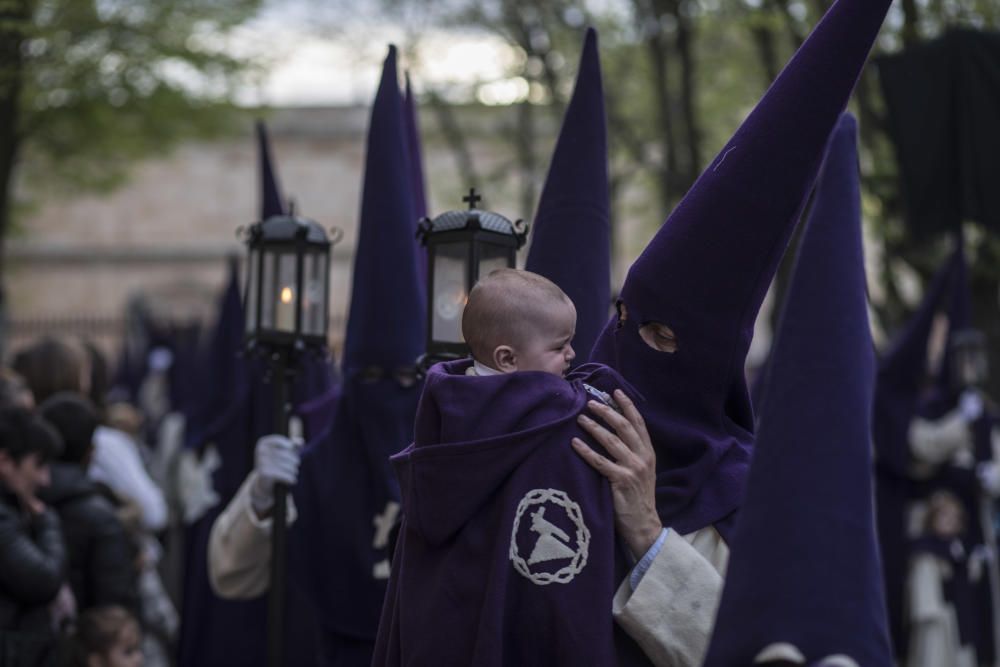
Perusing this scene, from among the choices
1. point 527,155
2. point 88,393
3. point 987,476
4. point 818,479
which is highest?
point 818,479

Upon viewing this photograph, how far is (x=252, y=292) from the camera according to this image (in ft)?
18.3

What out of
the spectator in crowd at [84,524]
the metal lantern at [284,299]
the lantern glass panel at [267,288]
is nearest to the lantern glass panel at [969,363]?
the metal lantern at [284,299]

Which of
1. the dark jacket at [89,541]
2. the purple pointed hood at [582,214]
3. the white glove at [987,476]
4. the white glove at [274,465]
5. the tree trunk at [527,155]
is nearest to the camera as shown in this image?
the purple pointed hood at [582,214]

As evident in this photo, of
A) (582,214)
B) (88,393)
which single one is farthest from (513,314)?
(88,393)

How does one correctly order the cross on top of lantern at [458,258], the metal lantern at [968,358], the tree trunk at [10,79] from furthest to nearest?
1. the tree trunk at [10,79]
2. the metal lantern at [968,358]
3. the cross on top of lantern at [458,258]

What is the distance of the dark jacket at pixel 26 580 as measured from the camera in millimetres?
5223

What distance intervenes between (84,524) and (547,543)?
11.2 feet

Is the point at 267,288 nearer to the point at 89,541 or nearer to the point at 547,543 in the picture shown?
the point at 89,541

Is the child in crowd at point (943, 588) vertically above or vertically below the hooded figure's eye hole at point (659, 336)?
below

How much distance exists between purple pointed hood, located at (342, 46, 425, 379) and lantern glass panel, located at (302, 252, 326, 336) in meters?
0.21

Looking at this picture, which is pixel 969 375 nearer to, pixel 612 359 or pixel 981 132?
pixel 981 132

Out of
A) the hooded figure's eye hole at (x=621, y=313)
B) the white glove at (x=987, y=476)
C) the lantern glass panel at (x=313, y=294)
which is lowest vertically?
the white glove at (x=987, y=476)

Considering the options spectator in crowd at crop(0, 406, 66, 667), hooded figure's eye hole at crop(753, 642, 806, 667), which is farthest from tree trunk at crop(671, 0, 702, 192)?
hooded figure's eye hole at crop(753, 642, 806, 667)

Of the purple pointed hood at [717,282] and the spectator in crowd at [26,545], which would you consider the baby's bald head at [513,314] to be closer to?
the purple pointed hood at [717,282]
